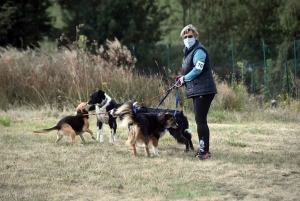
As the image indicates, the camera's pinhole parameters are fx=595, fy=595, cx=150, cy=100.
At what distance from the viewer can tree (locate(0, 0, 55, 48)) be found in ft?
109

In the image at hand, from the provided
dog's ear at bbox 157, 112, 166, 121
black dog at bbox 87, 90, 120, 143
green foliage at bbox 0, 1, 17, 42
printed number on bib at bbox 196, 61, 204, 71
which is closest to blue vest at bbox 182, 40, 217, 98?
printed number on bib at bbox 196, 61, 204, 71

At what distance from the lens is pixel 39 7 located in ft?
118

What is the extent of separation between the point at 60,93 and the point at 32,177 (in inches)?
305

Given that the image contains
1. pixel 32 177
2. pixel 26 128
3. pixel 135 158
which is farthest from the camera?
pixel 26 128

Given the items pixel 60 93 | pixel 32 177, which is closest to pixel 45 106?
pixel 60 93

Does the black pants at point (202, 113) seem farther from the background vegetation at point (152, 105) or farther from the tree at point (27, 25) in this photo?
the tree at point (27, 25)

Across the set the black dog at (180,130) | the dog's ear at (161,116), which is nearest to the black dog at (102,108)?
the black dog at (180,130)

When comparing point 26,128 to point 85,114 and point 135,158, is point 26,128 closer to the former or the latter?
point 85,114

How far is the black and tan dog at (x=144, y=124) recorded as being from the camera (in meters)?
9.59

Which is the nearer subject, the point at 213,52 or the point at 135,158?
the point at 135,158

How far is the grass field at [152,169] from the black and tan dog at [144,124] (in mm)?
300

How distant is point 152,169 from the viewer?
8.66 m

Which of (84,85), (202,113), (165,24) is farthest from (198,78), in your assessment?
(165,24)

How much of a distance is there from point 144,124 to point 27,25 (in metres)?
26.4
